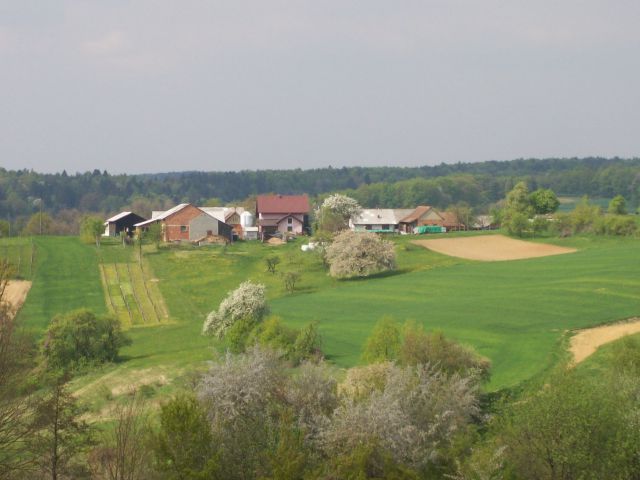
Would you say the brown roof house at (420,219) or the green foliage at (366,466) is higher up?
the green foliage at (366,466)

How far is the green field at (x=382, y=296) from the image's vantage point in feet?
151

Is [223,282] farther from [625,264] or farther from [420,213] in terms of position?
[420,213]

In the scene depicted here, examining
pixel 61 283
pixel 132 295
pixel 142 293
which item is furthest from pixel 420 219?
pixel 132 295

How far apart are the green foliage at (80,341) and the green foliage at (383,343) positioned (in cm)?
1638

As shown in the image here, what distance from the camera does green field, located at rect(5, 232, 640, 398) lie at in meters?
45.9

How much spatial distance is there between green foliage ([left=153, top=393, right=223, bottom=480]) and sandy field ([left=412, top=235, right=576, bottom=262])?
59218 millimetres

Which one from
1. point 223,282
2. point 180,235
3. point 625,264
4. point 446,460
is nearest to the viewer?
point 446,460

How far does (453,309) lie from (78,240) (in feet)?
202

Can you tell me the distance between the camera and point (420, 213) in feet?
414

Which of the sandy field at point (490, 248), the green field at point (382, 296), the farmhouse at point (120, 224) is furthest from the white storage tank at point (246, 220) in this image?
the sandy field at point (490, 248)

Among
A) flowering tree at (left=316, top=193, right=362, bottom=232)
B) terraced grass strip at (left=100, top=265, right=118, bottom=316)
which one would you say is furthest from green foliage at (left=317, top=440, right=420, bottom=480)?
flowering tree at (left=316, top=193, right=362, bottom=232)

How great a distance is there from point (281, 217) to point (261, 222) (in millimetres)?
2927

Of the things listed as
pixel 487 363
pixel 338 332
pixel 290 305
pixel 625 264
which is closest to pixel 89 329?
pixel 338 332

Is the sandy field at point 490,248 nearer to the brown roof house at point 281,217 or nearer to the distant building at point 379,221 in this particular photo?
the brown roof house at point 281,217
